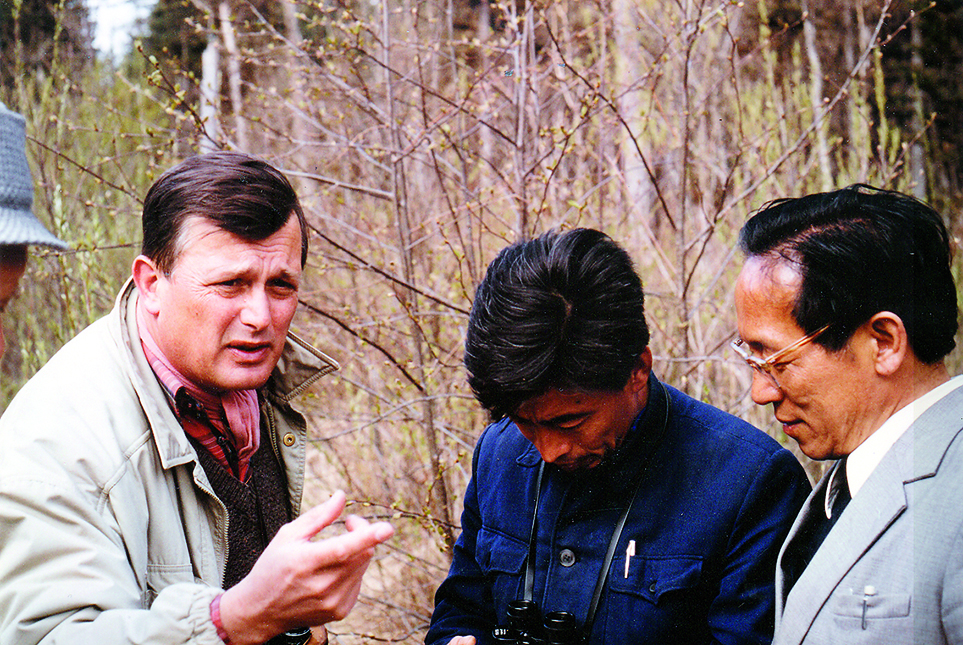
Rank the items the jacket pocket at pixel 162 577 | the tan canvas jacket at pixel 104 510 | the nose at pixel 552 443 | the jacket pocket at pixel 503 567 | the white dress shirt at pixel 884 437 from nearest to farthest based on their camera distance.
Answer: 1. the tan canvas jacket at pixel 104 510
2. the white dress shirt at pixel 884 437
3. the jacket pocket at pixel 162 577
4. the nose at pixel 552 443
5. the jacket pocket at pixel 503 567

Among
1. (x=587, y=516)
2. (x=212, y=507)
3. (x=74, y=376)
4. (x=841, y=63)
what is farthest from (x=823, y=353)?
(x=841, y=63)

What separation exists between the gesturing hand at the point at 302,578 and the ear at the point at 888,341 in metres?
1.26

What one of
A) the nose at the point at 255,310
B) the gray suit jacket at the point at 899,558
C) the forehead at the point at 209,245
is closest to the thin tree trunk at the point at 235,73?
the forehead at the point at 209,245

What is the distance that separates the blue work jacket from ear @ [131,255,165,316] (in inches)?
48.2

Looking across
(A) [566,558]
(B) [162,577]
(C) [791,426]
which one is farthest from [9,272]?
(C) [791,426]

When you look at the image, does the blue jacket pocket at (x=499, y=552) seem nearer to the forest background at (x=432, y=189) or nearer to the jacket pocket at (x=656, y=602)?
the jacket pocket at (x=656, y=602)

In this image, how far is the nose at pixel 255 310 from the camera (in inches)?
92.6

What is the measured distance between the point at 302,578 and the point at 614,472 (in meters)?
0.96

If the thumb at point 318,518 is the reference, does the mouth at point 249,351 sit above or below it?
above

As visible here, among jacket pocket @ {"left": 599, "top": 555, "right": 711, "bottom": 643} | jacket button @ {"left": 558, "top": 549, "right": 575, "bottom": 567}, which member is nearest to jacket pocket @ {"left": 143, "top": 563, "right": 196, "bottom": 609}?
jacket button @ {"left": 558, "top": 549, "right": 575, "bottom": 567}

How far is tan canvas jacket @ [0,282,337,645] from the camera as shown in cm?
181

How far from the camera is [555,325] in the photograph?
2191 millimetres

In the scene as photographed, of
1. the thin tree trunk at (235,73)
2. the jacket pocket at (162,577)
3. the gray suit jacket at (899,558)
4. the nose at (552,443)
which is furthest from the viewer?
the thin tree trunk at (235,73)

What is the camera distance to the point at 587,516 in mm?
2344
